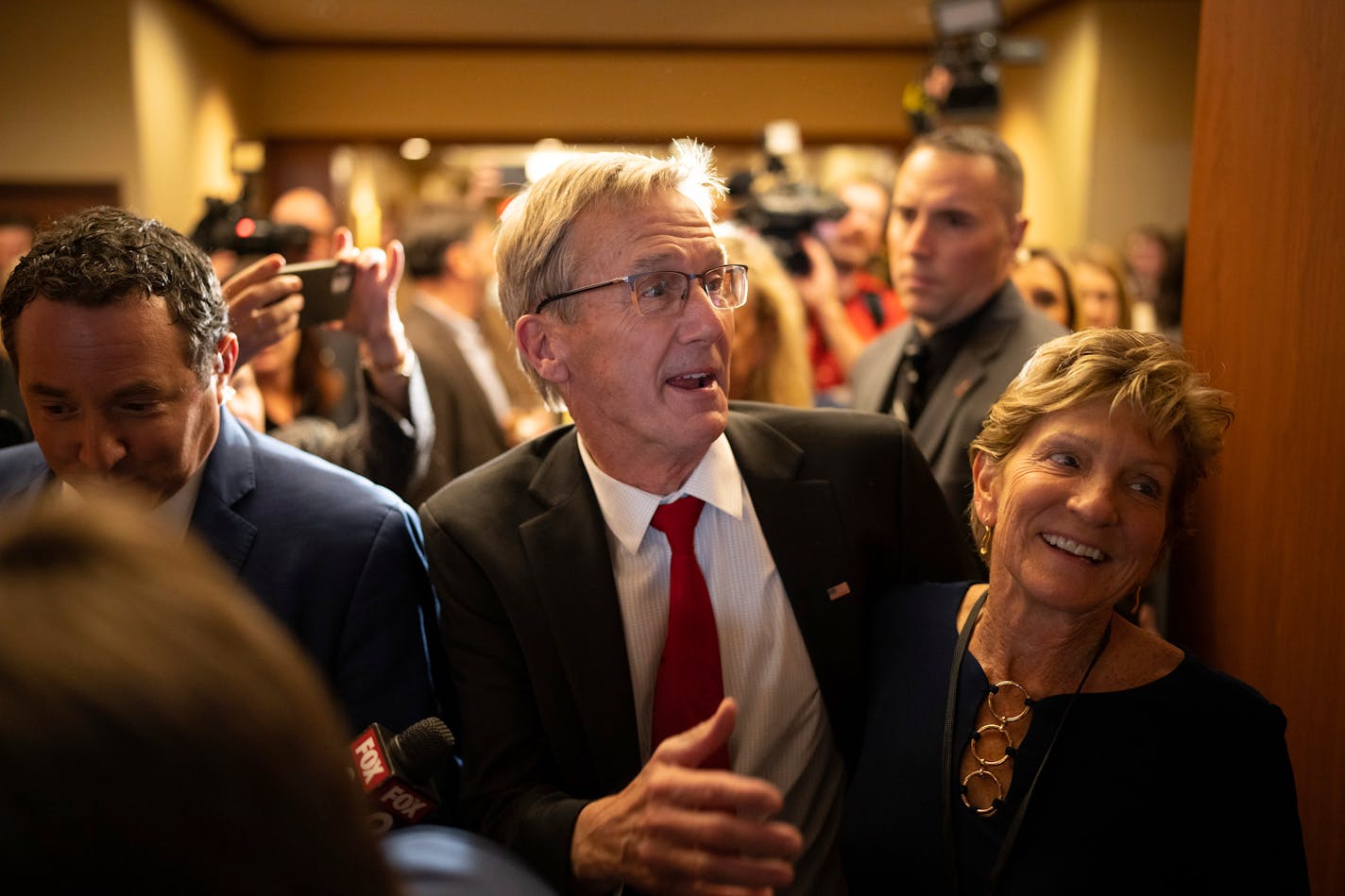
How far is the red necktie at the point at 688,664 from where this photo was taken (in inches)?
61.7

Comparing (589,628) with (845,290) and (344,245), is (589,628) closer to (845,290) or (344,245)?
(344,245)

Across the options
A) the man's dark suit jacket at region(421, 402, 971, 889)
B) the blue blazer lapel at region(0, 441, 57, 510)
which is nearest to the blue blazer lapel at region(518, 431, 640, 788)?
the man's dark suit jacket at region(421, 402, 971, 889)

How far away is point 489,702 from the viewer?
156 cm

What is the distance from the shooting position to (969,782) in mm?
1436

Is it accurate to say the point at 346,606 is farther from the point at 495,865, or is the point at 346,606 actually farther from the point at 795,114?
the point at 795,114

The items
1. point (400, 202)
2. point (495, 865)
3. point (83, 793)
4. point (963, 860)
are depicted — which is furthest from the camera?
point (400, 202)

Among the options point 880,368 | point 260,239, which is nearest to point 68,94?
point 260,239

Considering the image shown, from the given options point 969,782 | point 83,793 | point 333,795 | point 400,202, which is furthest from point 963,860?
point 400,202

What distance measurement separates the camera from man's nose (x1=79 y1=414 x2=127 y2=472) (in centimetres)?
149

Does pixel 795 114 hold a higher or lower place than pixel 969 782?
higher

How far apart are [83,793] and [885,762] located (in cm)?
118

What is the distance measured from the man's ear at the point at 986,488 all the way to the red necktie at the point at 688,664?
416 mm

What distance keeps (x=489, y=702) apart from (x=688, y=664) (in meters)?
0.29

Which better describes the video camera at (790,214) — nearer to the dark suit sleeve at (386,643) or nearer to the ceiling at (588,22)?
the dark suit sleeve at (386,643)
